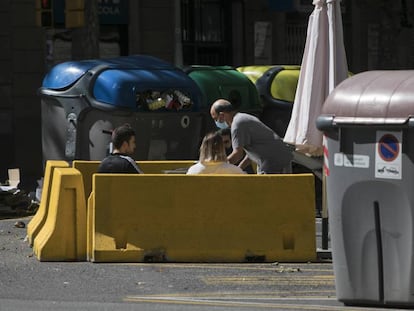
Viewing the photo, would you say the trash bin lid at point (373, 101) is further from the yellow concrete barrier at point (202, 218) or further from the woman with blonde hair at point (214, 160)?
the woman with blonde hair at point (214, 160)

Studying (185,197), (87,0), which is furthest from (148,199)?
(87,0)

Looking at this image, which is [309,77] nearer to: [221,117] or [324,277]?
[221,117]

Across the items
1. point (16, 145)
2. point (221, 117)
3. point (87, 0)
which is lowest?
point (16, 145)

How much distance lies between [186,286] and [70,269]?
133 cm

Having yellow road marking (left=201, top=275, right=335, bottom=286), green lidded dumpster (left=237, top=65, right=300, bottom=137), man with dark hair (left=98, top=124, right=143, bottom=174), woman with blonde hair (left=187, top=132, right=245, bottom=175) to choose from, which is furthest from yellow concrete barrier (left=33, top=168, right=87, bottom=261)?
green lidded dumpster (left=237, top=65, right=300, bottom=137)

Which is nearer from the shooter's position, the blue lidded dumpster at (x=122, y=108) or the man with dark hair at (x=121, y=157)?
the man with dark hair at (x=121, y=157)

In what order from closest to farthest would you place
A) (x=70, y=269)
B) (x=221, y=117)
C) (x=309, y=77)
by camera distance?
(x=70, y=269) → (x=309, y=77) → (x=221, y=117)

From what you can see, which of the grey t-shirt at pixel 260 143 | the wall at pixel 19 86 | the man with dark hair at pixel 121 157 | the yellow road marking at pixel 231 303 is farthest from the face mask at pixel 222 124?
the wall at pixel 19 86

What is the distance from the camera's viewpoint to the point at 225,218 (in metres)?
10.7

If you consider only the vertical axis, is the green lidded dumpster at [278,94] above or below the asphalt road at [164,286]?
above

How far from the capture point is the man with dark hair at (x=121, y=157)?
11.0m

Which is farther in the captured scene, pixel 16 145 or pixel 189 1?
pixel 189 1

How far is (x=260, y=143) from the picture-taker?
1220cm

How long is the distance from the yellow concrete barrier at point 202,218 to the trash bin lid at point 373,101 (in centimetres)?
220
